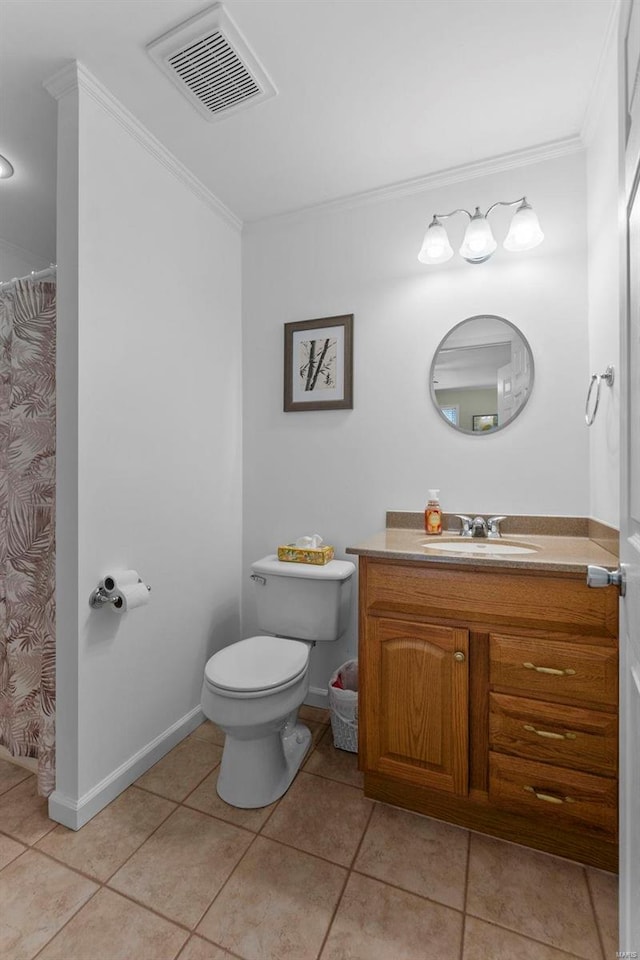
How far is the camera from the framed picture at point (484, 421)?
1.86 meters

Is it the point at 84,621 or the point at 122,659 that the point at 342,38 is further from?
the point at 122,659

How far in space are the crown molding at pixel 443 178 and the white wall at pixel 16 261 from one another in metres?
1.36

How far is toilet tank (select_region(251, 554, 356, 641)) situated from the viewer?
187cm

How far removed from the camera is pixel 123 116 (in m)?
1.58

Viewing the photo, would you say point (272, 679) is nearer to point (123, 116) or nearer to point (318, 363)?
point (318, 363)

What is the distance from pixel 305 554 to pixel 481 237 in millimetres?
1460

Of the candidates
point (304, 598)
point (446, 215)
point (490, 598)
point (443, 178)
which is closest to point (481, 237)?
point (446, 215)

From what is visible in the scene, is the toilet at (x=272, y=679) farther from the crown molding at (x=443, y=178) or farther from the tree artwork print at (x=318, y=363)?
the crown molding at (x=443, y=178)

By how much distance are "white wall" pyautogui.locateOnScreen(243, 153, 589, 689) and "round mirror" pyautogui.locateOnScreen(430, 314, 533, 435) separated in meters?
0.04

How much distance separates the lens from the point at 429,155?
1810 mm

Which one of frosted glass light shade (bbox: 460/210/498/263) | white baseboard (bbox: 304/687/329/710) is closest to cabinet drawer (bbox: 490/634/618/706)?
white baseboard (bbox: 304/687/329/710)

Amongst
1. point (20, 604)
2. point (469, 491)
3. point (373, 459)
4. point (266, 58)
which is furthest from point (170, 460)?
point (266, 58)

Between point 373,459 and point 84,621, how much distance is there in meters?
1.31

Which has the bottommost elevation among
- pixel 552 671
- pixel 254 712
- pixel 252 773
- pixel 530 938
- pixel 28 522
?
pixel 530 938
